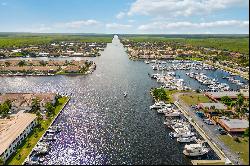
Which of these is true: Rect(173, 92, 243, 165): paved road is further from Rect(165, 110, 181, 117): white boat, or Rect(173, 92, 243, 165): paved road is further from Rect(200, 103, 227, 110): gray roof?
Rect(200, 103, 227, 110): gray roof

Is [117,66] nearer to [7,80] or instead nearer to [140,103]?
[7,80]

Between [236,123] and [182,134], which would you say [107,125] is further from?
[236,123]

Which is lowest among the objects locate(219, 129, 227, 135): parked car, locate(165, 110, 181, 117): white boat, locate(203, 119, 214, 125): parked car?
locate(219, 129, 227, 135): parked car

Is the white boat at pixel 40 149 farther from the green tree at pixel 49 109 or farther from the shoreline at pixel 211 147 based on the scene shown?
the shoreline at pixel 211 147

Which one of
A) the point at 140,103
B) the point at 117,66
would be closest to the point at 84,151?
the point at 140,103

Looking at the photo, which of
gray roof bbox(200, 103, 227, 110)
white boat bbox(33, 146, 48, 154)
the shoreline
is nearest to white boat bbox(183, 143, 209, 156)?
the shoreline

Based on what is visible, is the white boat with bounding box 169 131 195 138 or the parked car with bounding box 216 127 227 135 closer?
the white boat with bounding box 169 131 195 138
